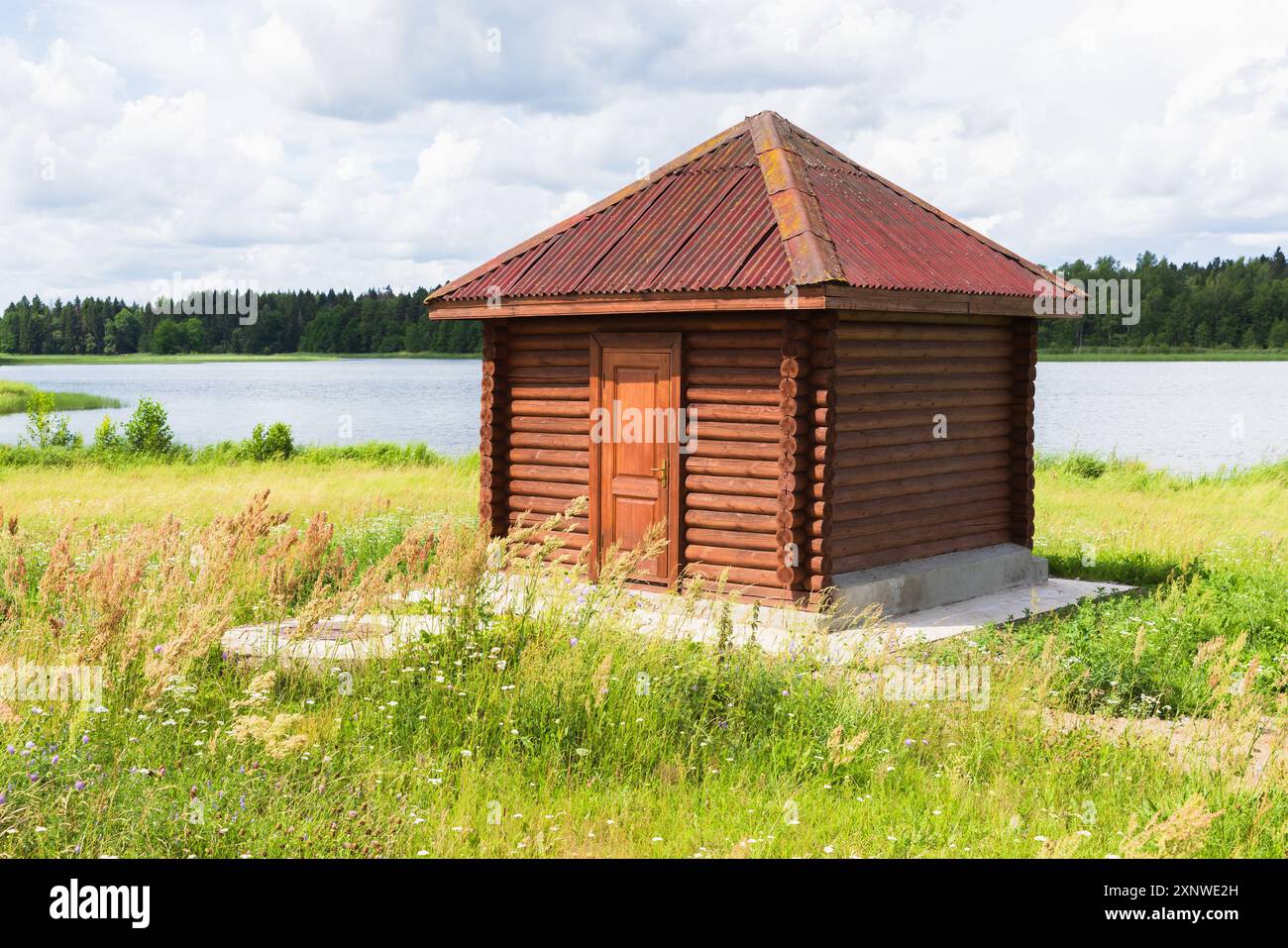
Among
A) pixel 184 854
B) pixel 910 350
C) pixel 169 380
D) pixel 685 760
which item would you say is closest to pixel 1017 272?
pixel 910 350

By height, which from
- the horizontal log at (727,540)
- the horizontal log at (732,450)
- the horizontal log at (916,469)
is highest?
the horizontal log at (732,450)

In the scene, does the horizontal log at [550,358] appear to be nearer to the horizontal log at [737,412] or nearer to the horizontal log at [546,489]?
the horizontal log at [546,489]

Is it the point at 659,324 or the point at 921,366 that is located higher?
the point at 659,324

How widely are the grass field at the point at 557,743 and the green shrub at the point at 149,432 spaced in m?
20.5

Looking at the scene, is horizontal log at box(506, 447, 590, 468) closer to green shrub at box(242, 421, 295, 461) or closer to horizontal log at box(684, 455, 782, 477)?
horizontal log at box(684, 455, 782, 477)

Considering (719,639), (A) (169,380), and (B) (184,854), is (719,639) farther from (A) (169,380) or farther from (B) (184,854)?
(A) (169,380)

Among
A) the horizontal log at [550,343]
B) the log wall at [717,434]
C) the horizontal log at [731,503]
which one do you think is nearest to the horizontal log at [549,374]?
the log wall at [717,434]

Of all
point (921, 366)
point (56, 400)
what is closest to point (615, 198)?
point (921, 366)

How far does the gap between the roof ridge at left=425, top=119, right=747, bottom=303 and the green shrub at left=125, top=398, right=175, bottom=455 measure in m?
18.1

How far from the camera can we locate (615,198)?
1318 cm

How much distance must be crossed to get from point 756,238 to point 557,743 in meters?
A: 6.05

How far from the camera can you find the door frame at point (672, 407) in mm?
11484

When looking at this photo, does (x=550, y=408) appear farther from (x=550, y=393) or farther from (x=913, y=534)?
(x=913, y=534)

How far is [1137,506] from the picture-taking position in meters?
21.1
